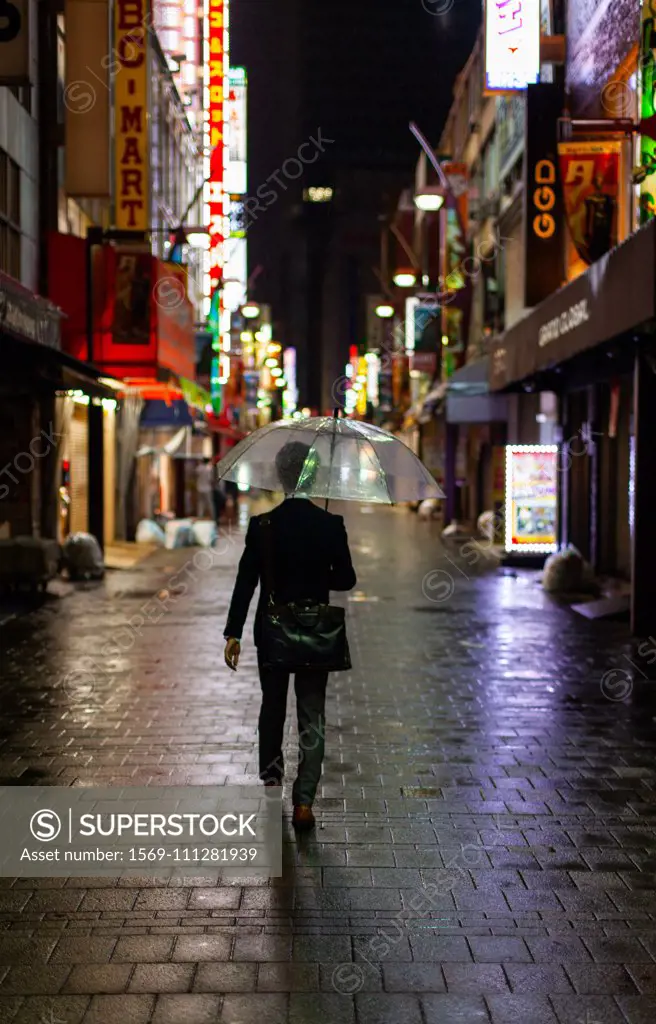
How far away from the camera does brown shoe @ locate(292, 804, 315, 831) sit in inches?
246

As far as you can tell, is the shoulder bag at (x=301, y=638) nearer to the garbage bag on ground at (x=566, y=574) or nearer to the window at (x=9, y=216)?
the garbage bag on ground at (x=566, y=574)

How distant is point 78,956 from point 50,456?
1646 cm

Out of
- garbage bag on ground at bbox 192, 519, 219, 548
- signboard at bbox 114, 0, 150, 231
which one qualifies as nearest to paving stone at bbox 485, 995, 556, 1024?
signboard at bbox 114, 0, 150, 231

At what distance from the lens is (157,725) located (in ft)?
28.7

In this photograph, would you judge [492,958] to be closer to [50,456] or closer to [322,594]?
[322,594]

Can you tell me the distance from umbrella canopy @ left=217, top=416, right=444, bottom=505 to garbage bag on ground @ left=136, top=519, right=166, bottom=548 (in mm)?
20710

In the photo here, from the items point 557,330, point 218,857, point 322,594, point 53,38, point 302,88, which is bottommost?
Result: point 218,857

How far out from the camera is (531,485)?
20562mm

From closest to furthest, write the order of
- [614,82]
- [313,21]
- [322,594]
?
[322,594] → [614,82] → [313,21]

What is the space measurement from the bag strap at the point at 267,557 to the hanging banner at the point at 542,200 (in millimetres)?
12576

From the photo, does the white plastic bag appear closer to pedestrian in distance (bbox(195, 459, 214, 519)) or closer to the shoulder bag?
the shoulder bag

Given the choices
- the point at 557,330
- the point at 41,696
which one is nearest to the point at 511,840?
the point at 41,696

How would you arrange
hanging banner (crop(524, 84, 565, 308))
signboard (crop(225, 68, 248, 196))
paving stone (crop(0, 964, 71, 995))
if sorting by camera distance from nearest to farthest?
→ 1. paving stone (crop(0, 964, 71, 995))
2. hanging banner (crop(524, 84, 565, 308))
3. signboard (crop(225, 68, 248, 196))

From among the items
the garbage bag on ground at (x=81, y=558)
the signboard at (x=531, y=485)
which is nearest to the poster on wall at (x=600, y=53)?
the signboard at (x=531, y=485)
